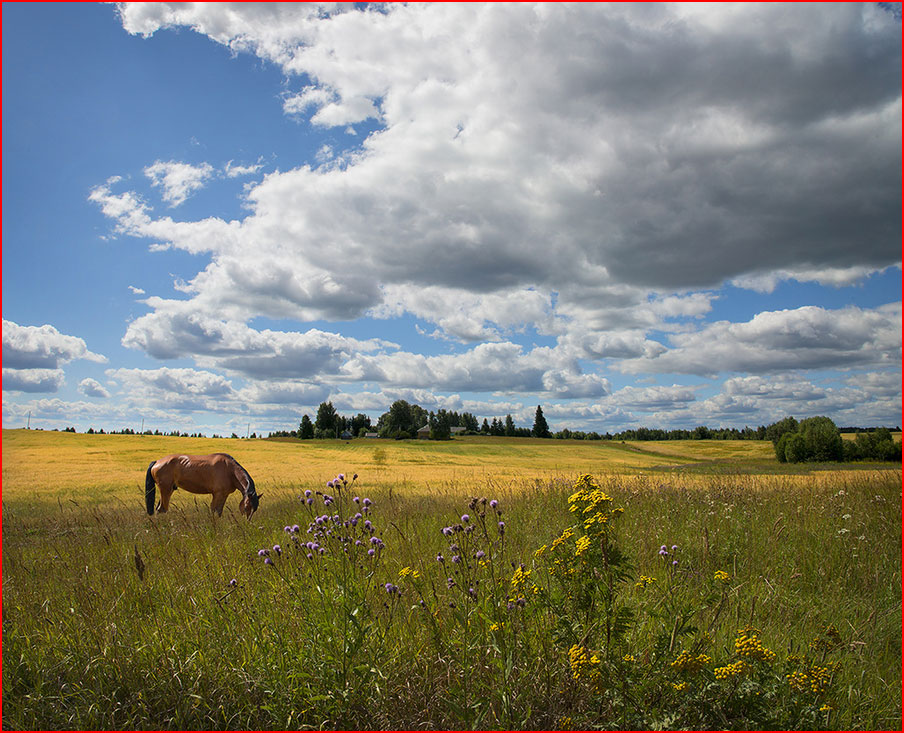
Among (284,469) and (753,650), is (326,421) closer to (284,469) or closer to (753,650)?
(284,469)

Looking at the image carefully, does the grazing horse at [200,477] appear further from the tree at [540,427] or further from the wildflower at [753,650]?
the tree at [540,427]

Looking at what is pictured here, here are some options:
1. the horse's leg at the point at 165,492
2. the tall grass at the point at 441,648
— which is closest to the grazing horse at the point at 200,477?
the horse's leg at the point at 165,492

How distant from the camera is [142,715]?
367 cm

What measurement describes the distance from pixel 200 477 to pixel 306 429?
74481mm

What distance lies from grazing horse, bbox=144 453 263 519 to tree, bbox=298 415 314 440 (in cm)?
7168

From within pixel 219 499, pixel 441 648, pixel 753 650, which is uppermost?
pixel 753 650

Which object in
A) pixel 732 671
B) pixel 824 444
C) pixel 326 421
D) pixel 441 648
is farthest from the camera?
pixel 326 421

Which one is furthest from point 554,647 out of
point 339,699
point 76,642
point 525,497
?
point 525,497

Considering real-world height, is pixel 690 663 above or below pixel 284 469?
above

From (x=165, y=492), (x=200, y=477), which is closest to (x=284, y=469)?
(x=165, y=492)

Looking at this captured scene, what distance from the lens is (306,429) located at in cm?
8662

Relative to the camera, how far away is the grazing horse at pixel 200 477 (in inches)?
547

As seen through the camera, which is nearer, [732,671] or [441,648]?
[732,671]

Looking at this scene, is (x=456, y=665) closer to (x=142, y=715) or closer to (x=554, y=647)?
(x=554, y=647)
